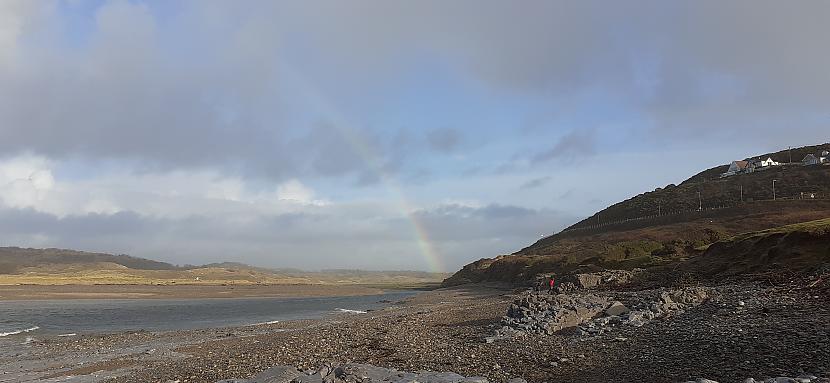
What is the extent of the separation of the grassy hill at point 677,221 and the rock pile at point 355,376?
49.2m

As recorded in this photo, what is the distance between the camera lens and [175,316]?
191ft

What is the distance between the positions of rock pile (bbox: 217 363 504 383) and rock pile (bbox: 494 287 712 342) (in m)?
7.97

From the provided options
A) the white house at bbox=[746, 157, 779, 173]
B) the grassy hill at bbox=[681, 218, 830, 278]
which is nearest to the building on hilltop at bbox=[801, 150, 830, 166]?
the white house at bbox=[746, 157, 779, 173]

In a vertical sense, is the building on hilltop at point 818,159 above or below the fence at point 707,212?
above

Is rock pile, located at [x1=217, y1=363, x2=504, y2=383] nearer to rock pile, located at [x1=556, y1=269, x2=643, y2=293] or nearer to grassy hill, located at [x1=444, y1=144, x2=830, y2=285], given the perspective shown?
rock pile, located at [x1=556, y1=269, x2=643, y2=293]

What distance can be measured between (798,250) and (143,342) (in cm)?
4499

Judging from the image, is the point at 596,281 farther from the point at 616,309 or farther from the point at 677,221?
the point at 677,221

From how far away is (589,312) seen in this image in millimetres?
26172

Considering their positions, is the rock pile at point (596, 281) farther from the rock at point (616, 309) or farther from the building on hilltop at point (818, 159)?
the building on hilltop at point (818, 159)

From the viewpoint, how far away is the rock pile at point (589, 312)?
2386 cm

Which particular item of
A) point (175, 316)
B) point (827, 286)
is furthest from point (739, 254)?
point (175, 316)

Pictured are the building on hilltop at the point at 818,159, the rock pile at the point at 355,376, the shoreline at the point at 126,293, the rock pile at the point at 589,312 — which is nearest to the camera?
the rock pile at the point at 355,376

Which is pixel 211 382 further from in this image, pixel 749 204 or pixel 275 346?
pixel 749 204

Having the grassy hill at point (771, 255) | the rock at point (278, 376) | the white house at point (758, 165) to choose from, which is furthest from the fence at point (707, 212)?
the rock at point (278, 376)
